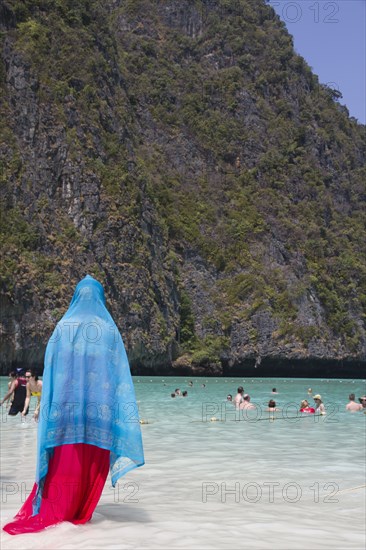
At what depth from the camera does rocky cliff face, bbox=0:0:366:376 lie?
59219 mm

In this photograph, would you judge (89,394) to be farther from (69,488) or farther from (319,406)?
(319,406)

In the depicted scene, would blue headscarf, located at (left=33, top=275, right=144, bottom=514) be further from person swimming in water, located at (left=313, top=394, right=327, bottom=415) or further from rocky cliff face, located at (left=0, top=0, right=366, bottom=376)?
rocky cliff face, located at (left=0, top=0, right=366, bottom=376)

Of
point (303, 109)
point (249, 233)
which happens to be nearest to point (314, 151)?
point (303, 109)

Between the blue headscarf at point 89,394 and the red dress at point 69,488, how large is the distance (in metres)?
0.07

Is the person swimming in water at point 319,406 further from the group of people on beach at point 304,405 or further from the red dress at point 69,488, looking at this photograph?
the red dress at point 69,488

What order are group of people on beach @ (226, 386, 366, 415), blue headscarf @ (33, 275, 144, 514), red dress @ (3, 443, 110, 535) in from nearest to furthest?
red dress @ (3, 443, 110, 535) < blue headscarf @ (33, 275, 144, 514) < group of people on beach @ (226, 386, 366, 415)

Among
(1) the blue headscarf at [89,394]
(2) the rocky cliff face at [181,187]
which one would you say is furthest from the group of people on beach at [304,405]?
(2) the rocky cliff face at [181,187]

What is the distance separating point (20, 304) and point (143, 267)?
12402 mm

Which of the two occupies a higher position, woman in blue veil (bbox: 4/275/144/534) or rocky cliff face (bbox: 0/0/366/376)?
rocky cliff face (bbox: 0/0/366/376)

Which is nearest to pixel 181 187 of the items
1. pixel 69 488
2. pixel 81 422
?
pixel 81 422

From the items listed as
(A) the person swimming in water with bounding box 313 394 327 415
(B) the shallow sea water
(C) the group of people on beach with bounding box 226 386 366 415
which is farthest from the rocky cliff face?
(B) the shallow sea water

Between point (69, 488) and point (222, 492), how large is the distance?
3635 millimetres

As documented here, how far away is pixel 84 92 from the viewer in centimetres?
6631

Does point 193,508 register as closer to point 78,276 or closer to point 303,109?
point 78,276
